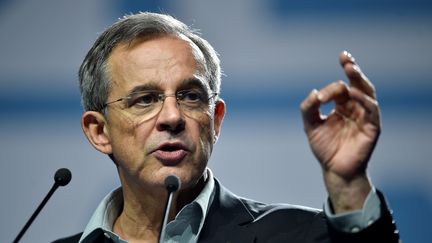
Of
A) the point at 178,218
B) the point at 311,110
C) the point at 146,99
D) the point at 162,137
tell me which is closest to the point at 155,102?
the point at 146,99

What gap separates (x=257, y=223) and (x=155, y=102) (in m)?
0.46

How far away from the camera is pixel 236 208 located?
8.54 feet

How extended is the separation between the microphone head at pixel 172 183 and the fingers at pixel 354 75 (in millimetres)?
554

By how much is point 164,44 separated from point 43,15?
1364 mm

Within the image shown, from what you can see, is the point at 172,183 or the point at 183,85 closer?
the point at 172,183

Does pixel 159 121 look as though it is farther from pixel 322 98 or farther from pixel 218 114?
pixel 322 98

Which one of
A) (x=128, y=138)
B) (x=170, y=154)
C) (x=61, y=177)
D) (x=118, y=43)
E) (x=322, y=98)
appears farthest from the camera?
(x=118, y=43)

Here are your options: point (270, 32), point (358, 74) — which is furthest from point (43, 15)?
point (358, 74)

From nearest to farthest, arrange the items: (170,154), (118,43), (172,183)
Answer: (172,183) < (170,154) < (118,43)

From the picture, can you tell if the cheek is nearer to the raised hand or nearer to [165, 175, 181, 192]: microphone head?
[165, 175, 181, 192]: microphone head

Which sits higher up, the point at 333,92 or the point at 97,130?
the point at 333,92

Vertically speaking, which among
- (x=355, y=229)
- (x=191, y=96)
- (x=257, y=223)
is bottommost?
(x=257, y=223)

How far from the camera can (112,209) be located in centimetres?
278

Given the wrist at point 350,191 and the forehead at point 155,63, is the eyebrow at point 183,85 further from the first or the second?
the wrist at point 350,191
